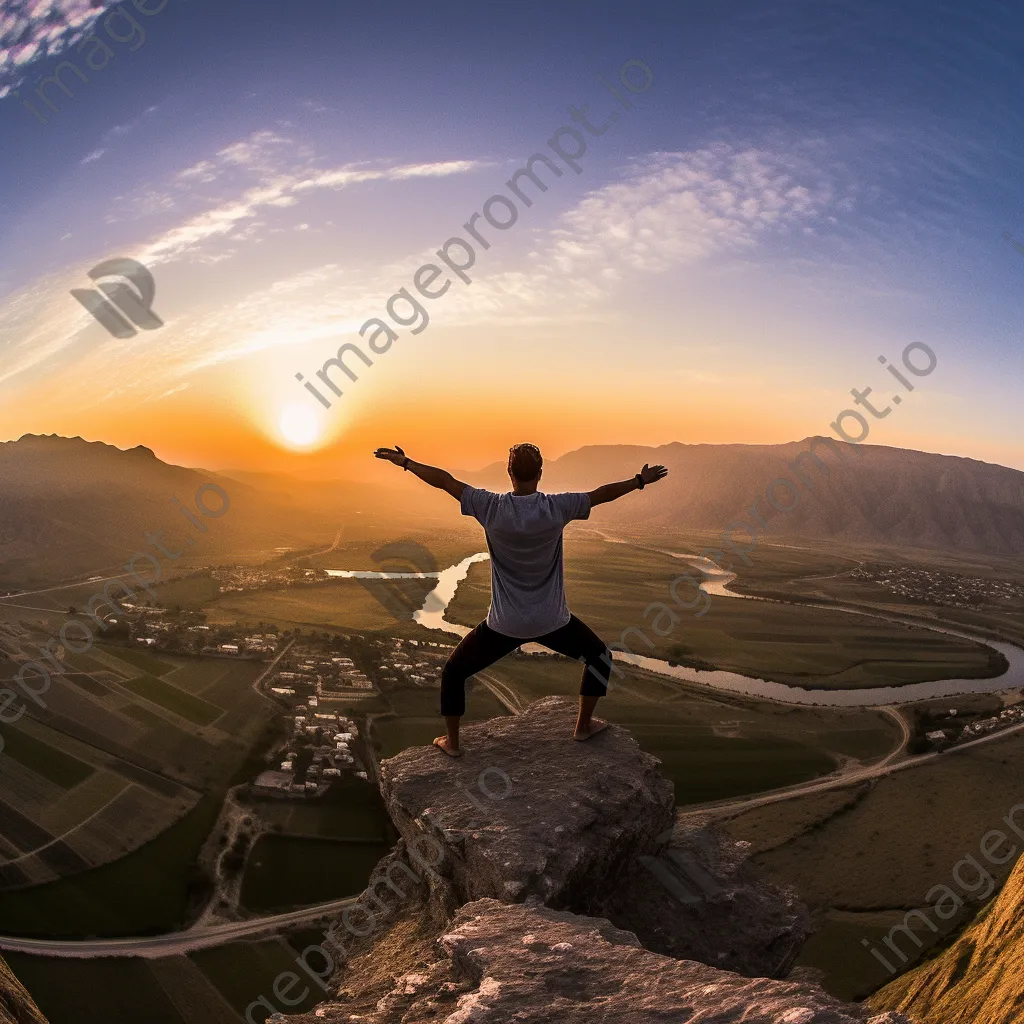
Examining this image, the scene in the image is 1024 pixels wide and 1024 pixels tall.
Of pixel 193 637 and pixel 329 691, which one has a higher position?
pixel 329 691

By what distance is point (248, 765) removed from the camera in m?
51.1

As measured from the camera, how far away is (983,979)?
7691 millimetres

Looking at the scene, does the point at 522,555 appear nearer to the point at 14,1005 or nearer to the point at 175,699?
the point at 14,1005

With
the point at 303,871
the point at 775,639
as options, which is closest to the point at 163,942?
the point at 303,871

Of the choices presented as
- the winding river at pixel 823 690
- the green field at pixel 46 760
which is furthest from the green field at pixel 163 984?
the winding river at pixel 823 690

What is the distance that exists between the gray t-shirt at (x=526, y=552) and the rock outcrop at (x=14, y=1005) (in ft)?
15.3

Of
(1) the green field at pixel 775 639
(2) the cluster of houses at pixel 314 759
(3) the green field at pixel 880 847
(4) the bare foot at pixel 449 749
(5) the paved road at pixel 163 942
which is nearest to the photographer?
(4) the bare foot at pixel 449 749

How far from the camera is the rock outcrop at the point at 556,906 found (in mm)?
4004

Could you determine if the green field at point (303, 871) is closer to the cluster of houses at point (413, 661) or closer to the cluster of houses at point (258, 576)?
the cluster of houses at point (413, 661)

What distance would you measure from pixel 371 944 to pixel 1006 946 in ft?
26.5

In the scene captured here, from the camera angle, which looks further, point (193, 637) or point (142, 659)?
point (193, 637)

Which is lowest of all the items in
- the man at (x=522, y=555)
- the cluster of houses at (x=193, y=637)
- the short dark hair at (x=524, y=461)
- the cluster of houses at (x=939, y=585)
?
the cluster of houses at (x=193, y=637)

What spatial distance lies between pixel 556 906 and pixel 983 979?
18.4 feet

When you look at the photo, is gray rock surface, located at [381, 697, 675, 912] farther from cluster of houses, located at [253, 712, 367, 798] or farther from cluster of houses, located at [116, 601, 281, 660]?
cluster of houses, located at [116, 601, 281, 660]
